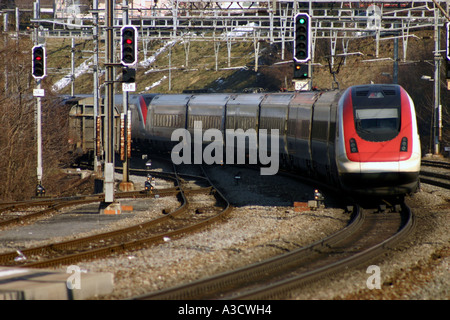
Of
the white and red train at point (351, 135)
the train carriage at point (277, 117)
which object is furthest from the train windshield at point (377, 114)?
A: the train carriage at point (277, 117)

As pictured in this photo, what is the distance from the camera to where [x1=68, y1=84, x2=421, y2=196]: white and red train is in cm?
1652

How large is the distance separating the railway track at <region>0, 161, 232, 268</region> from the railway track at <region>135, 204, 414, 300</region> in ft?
9.24

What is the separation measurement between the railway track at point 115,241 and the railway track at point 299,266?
9.24 ft

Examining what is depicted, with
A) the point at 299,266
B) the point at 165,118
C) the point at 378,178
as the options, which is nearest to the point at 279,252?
the point at 299,266

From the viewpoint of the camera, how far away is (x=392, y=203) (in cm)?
1812

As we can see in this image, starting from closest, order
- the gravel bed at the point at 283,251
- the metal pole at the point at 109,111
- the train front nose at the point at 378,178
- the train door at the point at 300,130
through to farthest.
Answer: the gravel bed at the point at 283,251 < the train front nose at the point at 378,178 < the metal pole at the point at 109,111 < the train door at the point at 300,130

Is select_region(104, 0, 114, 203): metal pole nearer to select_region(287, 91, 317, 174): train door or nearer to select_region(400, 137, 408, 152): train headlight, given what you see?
select_region(287, 91, 317, 174): train door

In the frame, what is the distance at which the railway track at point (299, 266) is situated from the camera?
28.9 feet

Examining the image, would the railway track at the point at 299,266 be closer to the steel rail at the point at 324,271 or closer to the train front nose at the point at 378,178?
the steel rail at the point at 324,271

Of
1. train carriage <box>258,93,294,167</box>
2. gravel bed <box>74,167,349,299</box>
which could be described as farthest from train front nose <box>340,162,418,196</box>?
train carriage <box>258,93,294,167</box>

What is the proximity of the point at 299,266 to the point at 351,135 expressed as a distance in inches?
266
